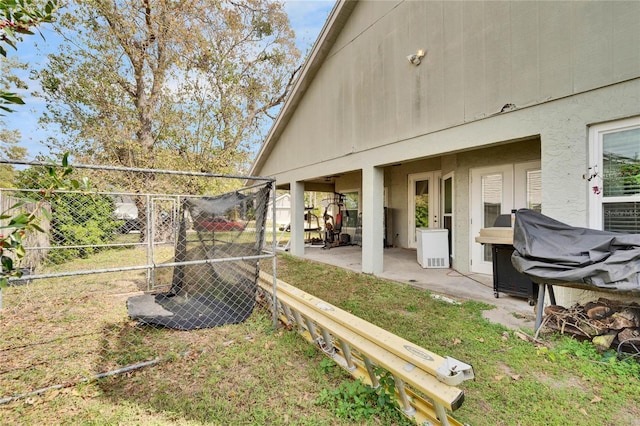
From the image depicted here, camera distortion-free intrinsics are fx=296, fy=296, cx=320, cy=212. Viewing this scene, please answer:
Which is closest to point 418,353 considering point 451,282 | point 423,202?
point 451,282

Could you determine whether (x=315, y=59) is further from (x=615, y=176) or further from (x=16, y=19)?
(x=16, y=19)

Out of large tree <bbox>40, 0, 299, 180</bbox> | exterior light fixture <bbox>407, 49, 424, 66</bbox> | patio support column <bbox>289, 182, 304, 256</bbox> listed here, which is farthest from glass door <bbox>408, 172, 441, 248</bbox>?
large tree <bbox>40, 0, 299, 180</bbox>

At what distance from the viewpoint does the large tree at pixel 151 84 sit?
35.2 feet

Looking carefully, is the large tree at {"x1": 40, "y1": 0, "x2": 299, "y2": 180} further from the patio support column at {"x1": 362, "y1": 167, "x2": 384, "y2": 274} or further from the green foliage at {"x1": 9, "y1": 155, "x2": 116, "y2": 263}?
the patio support column at {"x1": 362, "y1": 167, "x2": 384, "y2": 274}

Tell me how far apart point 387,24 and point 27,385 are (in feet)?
24.4

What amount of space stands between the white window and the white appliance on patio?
11.3ft

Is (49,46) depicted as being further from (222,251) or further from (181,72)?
(222,251)

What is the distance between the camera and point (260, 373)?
2.75 meters

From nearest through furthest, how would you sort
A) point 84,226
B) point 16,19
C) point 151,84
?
point 16,19 → point 84,226 → point 151,84

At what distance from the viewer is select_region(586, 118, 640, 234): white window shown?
10.5 ft

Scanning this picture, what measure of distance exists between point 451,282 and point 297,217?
4.86 m

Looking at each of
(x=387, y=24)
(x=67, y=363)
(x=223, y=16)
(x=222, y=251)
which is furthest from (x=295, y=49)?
(x=67, y=363)

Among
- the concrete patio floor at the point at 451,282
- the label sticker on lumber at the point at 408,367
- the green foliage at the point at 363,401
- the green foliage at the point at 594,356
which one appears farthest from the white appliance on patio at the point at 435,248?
the label sticker on lumber at the point at 408,367

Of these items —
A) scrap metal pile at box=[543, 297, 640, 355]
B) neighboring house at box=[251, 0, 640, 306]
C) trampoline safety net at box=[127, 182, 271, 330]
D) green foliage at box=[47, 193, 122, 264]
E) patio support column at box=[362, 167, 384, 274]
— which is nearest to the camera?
scrap metal pile at box=[543, 297, 640, 355]
